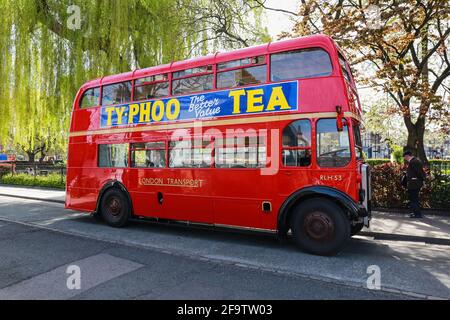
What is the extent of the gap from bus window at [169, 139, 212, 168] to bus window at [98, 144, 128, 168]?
149cm

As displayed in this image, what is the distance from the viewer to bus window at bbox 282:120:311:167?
595cm

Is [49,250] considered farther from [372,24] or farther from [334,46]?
[372,24]

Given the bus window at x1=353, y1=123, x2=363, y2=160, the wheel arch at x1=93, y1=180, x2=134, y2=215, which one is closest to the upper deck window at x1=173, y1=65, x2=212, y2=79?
the wheel arch at x1=93, y1=180, x2=134, y2=215

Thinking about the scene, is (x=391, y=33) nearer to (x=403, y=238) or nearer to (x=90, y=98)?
(x=403, y=238)

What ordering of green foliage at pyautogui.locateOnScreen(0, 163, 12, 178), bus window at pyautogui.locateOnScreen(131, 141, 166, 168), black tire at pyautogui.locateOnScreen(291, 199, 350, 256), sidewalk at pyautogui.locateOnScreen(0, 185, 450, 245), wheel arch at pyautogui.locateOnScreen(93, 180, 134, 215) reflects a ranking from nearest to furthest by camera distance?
black tire at pyautogui.locateOnScreen(291, 199, 350, 256)
sidewalk at pyautogui.locateOnScreen(0, 185, 450, 245)
bus window at pyautogui.locateOnScreen(131, 141, 166, 168)
wheel arch at pyautogui.locateOnScreen(93, 180, 134, 215)
green foliage at pyautogui.locateOnScreen(0, 163, 12, 178)

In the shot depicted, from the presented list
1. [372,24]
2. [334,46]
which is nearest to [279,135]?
[334,46]

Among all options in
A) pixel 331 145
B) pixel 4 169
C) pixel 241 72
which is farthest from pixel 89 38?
pixel 4 169

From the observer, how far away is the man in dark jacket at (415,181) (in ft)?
29.3

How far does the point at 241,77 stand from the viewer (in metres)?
6.71

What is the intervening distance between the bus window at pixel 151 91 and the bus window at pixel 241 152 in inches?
78.8

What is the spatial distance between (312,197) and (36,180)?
19371 mm

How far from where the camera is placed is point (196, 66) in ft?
23.9

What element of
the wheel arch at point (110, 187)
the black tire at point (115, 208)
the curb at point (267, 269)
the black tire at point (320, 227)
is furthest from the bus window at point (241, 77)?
the black tire at point (115, 208)

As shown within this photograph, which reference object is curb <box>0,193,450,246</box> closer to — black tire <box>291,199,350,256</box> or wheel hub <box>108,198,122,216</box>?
black tire <box>291,199,350,256</box>
